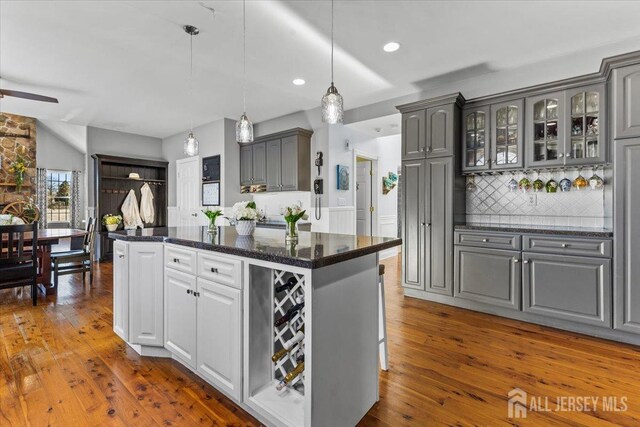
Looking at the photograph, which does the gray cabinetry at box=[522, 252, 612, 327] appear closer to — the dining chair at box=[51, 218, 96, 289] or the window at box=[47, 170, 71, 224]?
the dining chair at box=[51, 218, 96, 289]

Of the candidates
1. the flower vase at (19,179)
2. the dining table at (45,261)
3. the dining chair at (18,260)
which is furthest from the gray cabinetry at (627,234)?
the flower vase at (19,179)

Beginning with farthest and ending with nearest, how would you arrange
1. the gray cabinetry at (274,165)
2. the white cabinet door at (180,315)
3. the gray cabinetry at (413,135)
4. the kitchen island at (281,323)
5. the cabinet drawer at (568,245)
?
the gray cabinetry at (274,165), the gray cabinetry at (413,135), the cabinet drawer at (568,245), the white cabinet door at (180,315), the kitchen island at (281,323)

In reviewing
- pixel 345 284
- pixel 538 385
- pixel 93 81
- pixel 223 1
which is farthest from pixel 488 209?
pixel 93 81

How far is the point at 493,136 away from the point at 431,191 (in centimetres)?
88

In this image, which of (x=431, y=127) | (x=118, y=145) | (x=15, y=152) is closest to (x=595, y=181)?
(x=431, y=127)

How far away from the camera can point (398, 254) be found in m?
7.07

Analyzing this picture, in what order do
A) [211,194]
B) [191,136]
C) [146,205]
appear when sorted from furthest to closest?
[146,205] < [211,194] < [191,136]

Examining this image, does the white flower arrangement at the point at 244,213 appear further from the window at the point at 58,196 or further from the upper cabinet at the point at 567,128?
the window at the point at 58,196

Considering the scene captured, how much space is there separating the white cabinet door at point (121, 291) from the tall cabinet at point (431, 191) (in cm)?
301

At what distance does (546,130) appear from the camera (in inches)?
128

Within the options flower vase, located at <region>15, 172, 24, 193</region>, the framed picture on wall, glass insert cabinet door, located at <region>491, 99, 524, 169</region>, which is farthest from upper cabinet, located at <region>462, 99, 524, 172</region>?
flower vase, located at <region>15, 172, 24, 193</region>

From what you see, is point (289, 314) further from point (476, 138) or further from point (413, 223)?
point (476, 138)

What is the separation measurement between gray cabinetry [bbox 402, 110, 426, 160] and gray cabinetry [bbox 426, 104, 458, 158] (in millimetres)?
64

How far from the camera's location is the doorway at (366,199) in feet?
21.6
